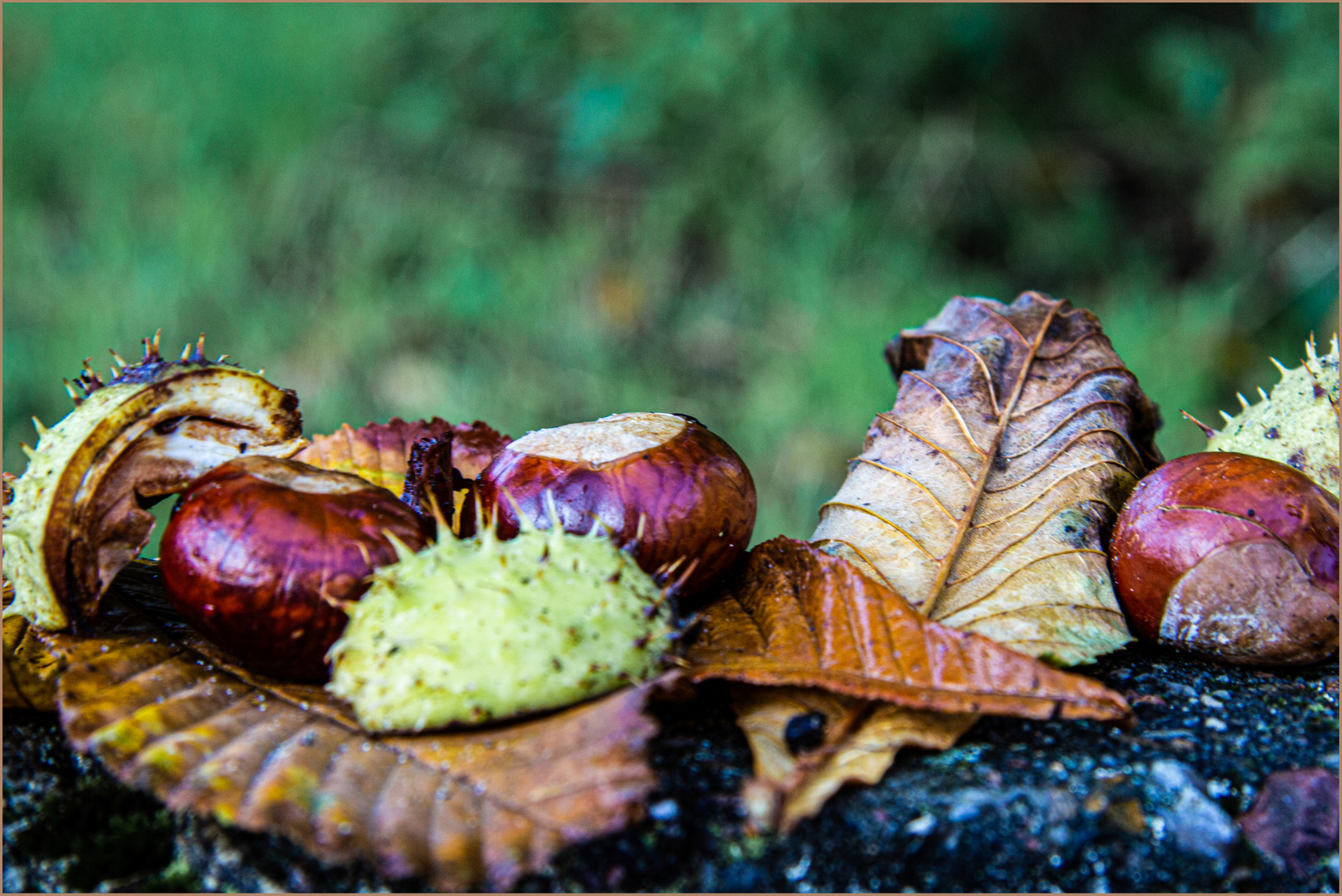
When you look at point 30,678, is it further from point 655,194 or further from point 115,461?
point 655,194

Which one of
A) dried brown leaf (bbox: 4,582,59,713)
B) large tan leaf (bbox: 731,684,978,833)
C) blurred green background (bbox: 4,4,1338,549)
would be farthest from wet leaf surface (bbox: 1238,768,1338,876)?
blurred green background (bbox: 4,4,1338,549)

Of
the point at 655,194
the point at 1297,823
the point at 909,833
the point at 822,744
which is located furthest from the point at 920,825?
the point at 655,194

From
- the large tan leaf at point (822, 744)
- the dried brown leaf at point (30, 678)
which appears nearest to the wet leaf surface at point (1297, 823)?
the large tan leaf at point (822, 744)

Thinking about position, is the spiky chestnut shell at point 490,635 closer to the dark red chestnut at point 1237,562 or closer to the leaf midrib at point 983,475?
the leaf midrib at point 983,475

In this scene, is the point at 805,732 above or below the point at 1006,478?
below

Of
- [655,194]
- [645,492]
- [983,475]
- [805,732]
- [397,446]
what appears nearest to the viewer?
[805,732]
